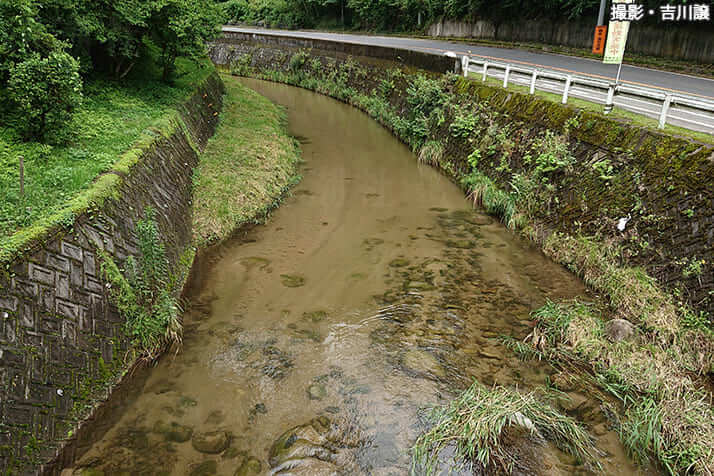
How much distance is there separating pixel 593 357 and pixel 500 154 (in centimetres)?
742

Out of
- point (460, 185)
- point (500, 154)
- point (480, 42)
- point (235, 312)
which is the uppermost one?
point (480, 42)

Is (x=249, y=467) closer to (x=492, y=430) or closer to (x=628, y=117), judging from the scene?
(x=492, y=430)

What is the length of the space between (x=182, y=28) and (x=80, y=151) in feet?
22.8

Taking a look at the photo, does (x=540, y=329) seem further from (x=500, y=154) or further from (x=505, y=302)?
(x=500, y=154)

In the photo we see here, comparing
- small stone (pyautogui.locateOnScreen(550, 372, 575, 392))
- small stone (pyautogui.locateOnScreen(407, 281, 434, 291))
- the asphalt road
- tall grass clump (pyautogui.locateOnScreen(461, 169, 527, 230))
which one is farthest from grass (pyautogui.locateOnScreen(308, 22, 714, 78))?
small stone (pyautogui.locateOnScreen(550, 372, 575, 392))

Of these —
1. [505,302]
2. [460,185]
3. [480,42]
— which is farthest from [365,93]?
[505,302]

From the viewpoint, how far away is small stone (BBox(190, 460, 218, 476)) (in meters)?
5.23

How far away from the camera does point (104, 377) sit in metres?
5.99

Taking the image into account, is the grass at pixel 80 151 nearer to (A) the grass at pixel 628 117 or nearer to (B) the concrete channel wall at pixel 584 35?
(A) the grass at pixel 628 117

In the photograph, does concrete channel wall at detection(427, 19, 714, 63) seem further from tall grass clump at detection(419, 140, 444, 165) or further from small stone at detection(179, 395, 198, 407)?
small stone at detection(179, 395, 198, 407)

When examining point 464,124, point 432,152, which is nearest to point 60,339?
point 464,124

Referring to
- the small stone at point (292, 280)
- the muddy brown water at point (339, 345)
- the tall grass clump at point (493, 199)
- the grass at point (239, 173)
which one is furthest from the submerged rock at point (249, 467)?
the tall grass clump at point (493, 199)

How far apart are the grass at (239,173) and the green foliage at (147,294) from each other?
2307mm

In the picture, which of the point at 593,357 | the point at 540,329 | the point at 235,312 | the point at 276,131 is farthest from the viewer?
the point at 276,131
